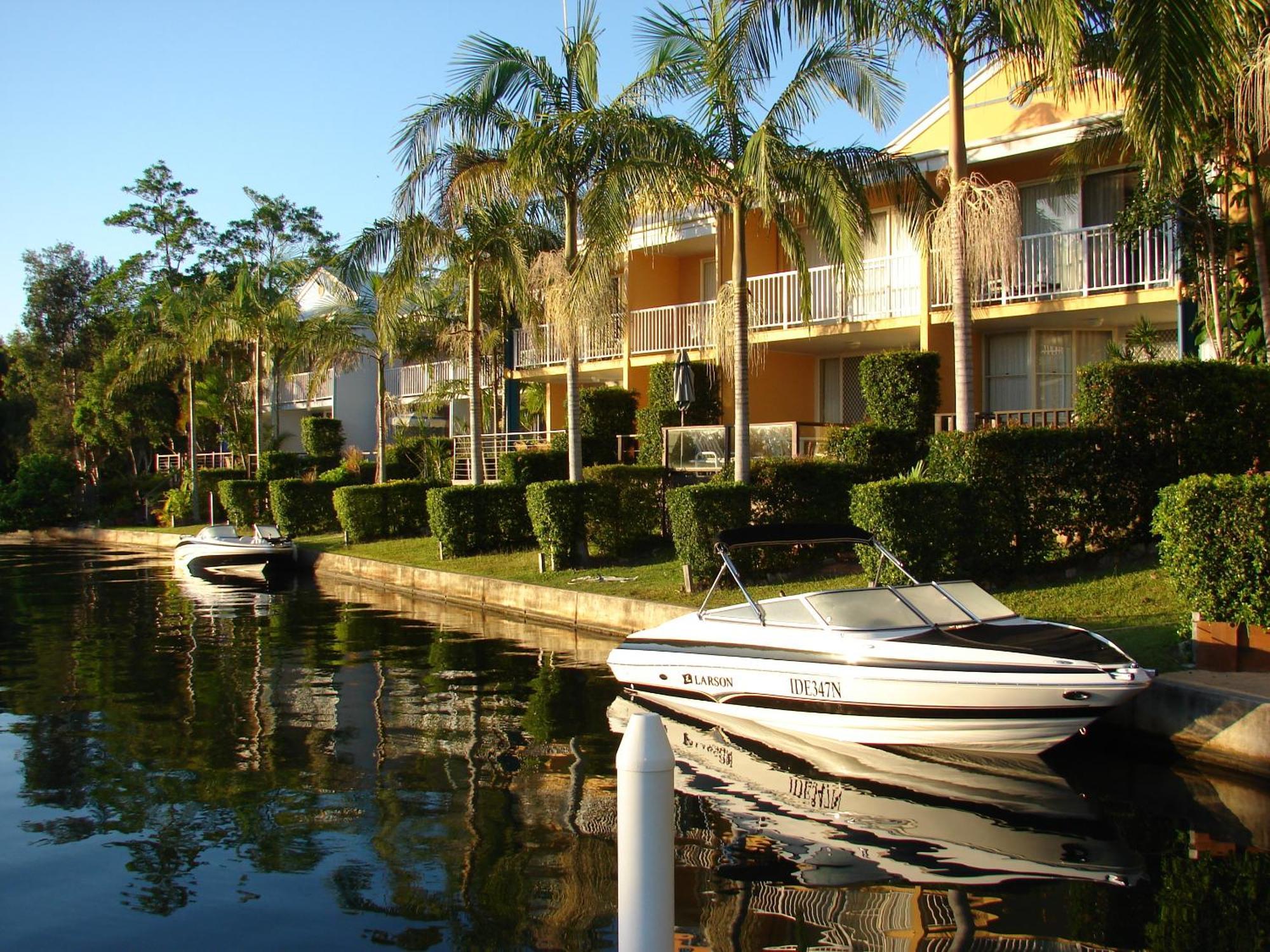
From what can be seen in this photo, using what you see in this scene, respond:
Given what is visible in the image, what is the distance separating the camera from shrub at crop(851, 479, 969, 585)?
14.3 metres

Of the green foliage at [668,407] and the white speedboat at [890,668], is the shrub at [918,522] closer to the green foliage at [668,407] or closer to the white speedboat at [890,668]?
the white speedboat at [890,668]

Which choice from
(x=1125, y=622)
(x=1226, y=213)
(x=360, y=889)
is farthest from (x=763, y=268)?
(x=360, y=889)

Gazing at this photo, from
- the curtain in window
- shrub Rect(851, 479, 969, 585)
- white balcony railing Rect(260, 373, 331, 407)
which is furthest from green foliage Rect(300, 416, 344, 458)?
shrub Rect(851, 479, 969, 585)

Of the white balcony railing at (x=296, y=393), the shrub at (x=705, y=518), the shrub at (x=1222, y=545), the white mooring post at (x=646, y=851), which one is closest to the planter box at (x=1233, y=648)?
the shrub at (x=1222, y=545)

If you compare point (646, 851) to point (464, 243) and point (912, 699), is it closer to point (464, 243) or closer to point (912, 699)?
point (912, 699)

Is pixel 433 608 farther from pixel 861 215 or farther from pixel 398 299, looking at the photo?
pixel 861 215

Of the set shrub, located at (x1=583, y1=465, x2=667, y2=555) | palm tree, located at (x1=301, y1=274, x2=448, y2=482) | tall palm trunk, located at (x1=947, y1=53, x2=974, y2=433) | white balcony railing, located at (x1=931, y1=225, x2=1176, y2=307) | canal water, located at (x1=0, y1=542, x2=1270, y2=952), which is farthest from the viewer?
palm tree, located at (x1=301, y1=274, x2=448, y2=482)

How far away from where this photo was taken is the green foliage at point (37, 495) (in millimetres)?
47750

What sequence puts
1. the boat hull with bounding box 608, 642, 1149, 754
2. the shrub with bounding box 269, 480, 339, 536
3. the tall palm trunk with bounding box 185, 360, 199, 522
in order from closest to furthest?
the boat hull with bounding box 608, 642, 1149, 754
the shrub with bounding box 269, 480, 339, 536
the tall palm trunk with bounding box 185, 360, 199, 522

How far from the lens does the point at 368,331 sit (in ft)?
112

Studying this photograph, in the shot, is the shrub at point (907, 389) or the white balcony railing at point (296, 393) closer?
the shrub at point (907, 389)

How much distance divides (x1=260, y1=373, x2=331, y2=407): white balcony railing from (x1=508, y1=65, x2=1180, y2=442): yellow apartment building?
78.8ft

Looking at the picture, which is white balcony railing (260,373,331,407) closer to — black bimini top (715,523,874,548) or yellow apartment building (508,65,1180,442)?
yellow apartment building (508,65,1180,442)

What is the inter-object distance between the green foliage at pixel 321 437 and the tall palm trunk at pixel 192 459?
4057mm
